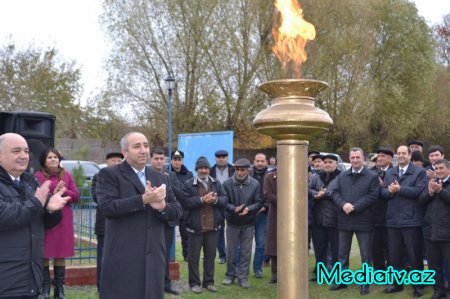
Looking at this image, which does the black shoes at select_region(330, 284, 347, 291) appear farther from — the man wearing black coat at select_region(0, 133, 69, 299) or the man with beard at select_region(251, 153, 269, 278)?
the man wearing black coat at select_region(0, 133, 69, 299)

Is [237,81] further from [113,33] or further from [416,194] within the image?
[416,194]

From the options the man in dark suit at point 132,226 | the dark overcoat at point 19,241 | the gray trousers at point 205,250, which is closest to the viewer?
the dark overcoat at point 19,241

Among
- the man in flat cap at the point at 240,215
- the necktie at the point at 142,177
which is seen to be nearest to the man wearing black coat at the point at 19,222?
the necktie at the point at 142,177

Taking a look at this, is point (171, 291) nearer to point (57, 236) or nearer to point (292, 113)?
point (57, 236)

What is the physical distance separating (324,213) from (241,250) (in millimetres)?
1422

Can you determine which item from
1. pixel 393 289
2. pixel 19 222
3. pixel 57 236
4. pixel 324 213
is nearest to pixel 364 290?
pixel 393 289

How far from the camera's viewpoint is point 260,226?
9.38m

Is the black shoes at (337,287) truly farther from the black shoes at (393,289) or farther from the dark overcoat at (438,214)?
the dark overcoat at (438,214)

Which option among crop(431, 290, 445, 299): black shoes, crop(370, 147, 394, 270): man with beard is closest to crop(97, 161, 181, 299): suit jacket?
crop(431, 290, 445, 299): black shoes

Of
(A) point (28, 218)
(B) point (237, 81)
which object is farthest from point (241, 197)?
(B) point (237, 81)

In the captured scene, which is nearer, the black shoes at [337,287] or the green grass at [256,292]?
the green grass at [256,292]

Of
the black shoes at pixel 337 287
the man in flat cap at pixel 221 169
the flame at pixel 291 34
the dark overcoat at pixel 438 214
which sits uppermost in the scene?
the flame at pixel 291 34

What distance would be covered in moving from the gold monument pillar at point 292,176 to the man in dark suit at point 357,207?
4.78 metres

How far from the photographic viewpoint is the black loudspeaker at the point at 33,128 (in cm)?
927
